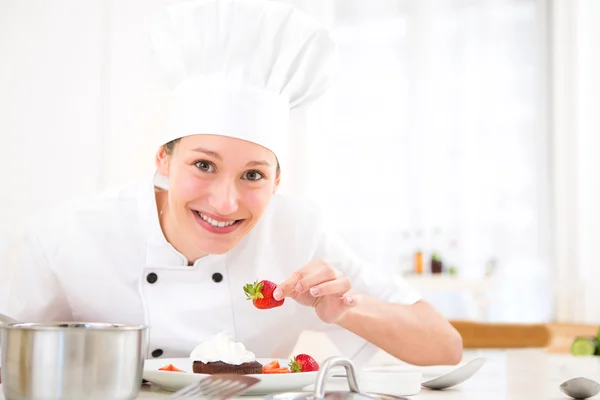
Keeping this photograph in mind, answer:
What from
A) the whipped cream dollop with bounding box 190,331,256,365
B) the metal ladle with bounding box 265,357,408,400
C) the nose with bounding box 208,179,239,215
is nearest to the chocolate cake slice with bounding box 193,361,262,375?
the whipped cream dollop with bounding box 190,331,256,365

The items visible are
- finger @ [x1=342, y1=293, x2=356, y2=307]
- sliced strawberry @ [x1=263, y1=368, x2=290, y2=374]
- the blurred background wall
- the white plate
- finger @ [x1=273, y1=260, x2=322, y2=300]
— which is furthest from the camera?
the blurred background wall

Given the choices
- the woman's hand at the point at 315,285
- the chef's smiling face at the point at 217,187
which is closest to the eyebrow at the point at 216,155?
the chef's smiling face at the point at 217,187

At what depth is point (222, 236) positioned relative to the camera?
1446 mm

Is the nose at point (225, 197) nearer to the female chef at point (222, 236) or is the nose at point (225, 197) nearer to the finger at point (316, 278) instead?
the female chef at point (222, 236)

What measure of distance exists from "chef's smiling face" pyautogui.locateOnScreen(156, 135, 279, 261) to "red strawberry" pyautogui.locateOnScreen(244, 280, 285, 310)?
0.75 feet

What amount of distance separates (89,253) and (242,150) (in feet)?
1.51

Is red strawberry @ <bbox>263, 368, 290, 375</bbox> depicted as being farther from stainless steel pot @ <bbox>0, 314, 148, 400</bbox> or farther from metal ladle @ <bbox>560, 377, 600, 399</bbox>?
metal ladle @ <bbox>560, 377, 600, 399</bbox>

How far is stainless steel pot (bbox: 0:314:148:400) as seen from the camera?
80cm

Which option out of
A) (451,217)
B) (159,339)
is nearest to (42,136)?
(159,339)

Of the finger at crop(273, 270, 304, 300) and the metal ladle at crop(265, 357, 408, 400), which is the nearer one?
the metal ladle at crop(265, 357, 408, 400)

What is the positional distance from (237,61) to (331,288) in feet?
1.64

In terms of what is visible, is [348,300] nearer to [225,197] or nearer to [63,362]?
[225,197]

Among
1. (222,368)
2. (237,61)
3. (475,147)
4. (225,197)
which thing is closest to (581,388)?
(222,368)

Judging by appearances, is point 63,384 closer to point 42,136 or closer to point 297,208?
point 297,208
